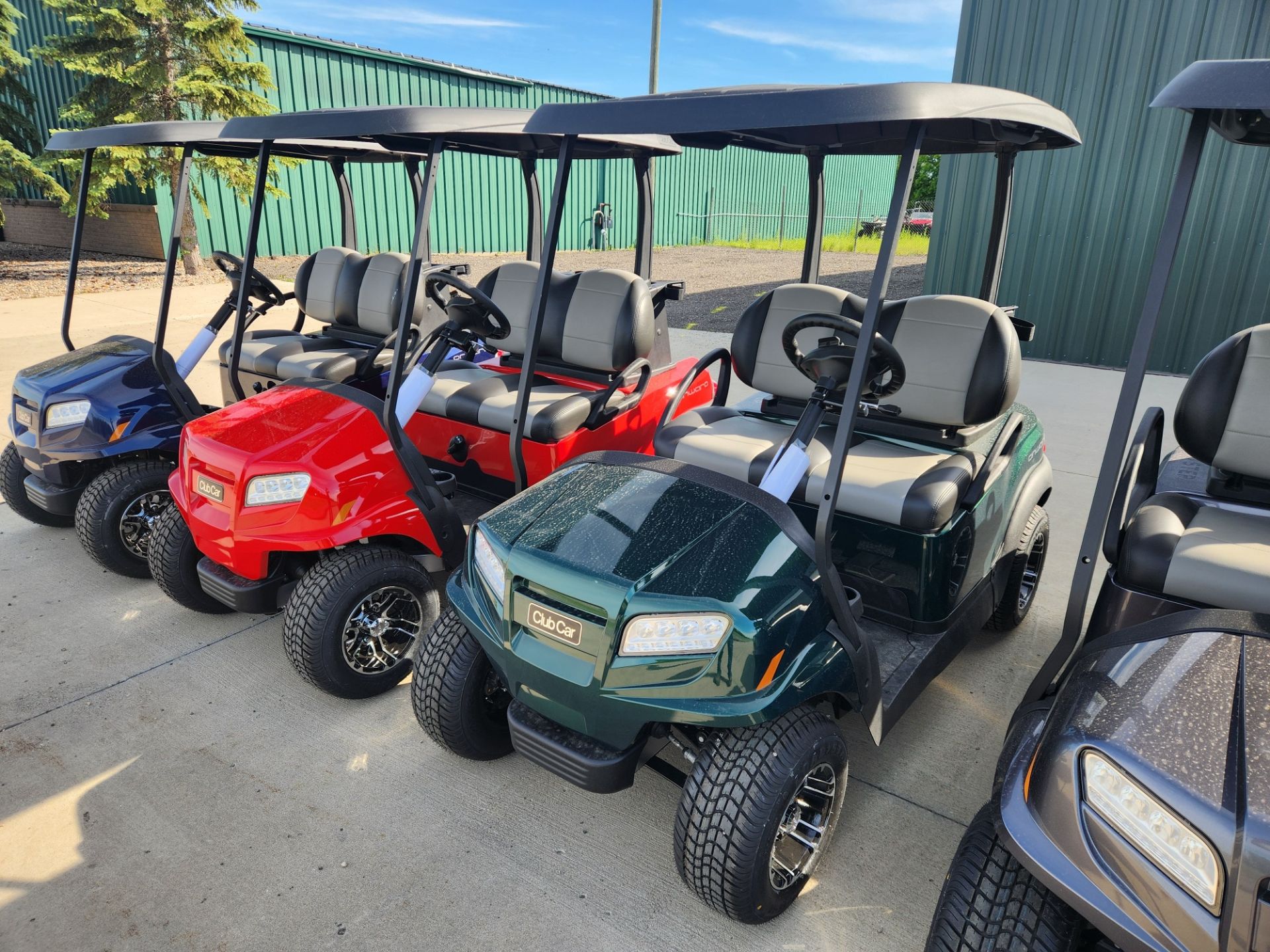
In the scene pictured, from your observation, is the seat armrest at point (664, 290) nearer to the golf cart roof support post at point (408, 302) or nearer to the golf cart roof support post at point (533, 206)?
the golf cart roof support post at point (533, 206)

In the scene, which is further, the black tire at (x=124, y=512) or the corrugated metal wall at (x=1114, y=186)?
the corrugated metal wall at (x=1114, y=186)

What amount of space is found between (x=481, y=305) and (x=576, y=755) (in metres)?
1.76

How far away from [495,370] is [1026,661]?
2.60 metres

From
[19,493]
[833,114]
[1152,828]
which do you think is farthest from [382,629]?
[19,493]

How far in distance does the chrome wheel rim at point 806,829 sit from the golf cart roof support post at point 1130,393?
482 mm

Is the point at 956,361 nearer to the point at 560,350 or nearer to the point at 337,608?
the point at 560,350

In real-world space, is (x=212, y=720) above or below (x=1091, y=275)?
below

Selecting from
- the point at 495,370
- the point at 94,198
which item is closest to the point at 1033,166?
the point at 495,370

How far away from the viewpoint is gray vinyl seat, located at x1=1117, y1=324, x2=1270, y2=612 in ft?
5.84

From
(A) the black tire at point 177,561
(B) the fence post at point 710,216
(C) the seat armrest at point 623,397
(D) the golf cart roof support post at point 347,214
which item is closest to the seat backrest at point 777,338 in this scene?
(C) the seat armrest at point 623,397

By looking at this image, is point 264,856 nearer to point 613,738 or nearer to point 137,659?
point 613,738

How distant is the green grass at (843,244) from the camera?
762 inches

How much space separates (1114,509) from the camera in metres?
1.99

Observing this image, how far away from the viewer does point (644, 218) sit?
4.02 meters
